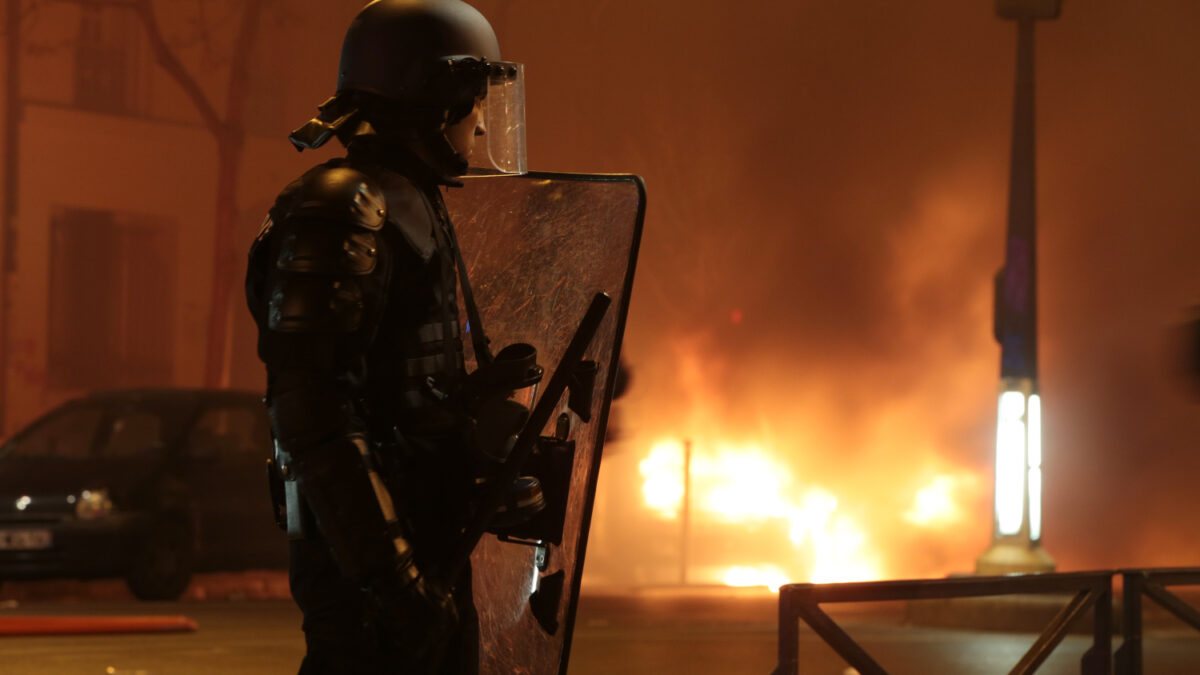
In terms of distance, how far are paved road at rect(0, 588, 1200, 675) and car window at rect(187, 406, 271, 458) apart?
1.00 metres

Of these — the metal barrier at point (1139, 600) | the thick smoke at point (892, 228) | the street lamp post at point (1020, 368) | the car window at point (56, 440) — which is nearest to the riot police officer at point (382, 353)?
the metal barrier at point (1139, 600)

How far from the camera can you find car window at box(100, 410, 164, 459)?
A: 414 inches

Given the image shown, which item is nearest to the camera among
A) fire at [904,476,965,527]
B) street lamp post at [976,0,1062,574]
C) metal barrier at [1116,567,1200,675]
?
metal barrier at [1116,567,1200,675]

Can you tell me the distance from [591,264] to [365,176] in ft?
2.46

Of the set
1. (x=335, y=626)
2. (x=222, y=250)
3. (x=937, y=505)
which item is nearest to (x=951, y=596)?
(x=335, y=626)

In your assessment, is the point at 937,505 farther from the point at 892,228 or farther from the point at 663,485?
the point at 663,485

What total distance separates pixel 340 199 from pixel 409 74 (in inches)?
15.3

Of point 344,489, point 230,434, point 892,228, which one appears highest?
point 892,228

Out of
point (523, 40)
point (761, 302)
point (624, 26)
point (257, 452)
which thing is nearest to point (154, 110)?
point (523, 40)

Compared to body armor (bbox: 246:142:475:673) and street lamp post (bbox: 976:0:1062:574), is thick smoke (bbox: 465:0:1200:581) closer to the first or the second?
street lamp post (bbox: 976:0:1062:574)

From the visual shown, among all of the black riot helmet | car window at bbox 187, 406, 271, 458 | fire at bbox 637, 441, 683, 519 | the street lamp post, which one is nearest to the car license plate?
car window at bbox 187, 406, 271, 458

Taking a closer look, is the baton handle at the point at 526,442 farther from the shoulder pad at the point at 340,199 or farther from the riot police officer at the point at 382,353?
the shoulder pad at the point at 340,199

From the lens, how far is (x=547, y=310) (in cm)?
342

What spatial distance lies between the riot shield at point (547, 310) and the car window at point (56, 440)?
7579 millimetres
